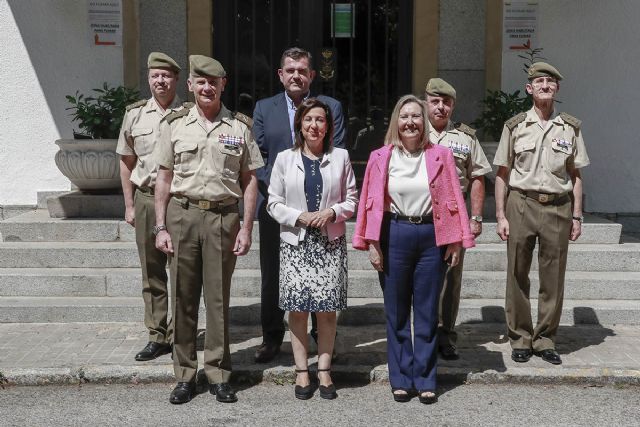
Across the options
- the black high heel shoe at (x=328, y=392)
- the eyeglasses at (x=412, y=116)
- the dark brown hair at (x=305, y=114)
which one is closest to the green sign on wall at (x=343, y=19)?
the dark brown hair at (x=305, y=114)

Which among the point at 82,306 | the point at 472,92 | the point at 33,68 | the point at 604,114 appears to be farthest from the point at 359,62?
the point at 82,306

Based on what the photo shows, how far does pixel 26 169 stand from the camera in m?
9.35

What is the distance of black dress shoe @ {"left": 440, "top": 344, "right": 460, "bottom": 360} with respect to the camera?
6.26 m

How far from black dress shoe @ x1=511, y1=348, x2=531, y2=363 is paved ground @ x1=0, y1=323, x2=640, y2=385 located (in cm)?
4

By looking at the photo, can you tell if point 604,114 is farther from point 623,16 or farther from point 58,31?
point 58,31

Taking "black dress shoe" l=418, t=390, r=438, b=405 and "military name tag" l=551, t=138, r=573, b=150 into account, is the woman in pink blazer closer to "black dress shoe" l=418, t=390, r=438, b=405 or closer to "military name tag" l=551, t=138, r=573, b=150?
"black dress shoe" l=418, t=390, r=438, b=405

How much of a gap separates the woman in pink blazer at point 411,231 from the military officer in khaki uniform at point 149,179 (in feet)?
5.33

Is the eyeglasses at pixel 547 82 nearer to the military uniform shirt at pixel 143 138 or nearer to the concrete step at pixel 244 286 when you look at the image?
the concrete step at pixel 244 286

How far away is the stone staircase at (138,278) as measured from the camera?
7.16m

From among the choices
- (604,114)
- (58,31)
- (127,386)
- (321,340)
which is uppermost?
(58,31)

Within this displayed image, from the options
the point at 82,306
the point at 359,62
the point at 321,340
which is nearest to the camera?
the point at 321,340

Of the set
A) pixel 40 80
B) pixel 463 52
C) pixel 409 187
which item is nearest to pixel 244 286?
pixel 409 187

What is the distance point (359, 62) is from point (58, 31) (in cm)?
316

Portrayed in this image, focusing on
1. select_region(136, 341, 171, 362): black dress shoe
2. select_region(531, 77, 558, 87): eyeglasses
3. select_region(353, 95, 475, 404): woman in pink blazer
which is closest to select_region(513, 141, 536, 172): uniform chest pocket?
select_region(531, 77, 558, 87): eyeglasses
